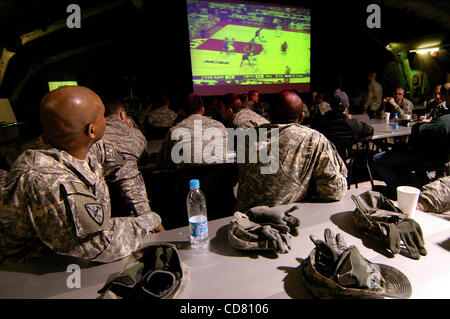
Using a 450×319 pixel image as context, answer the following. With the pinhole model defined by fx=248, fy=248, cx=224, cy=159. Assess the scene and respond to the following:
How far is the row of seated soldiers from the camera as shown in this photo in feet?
2.88

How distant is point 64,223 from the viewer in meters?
0.87

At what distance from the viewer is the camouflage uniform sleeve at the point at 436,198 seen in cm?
147

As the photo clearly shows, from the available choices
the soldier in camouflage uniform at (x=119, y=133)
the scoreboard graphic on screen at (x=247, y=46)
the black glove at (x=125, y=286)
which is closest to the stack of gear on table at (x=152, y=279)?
the black glove at (x=125, y=286)

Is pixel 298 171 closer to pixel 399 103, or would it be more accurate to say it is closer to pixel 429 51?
pixel 399 103

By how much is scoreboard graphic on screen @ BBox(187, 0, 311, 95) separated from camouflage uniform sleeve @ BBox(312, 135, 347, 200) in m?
4.90

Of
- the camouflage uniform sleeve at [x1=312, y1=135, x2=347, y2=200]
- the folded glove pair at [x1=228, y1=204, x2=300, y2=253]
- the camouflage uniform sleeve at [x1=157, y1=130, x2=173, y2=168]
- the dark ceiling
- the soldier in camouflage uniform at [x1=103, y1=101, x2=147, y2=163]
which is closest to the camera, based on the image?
the folded glove pair at [x1=228, y1=204, x2=300, y2=253]

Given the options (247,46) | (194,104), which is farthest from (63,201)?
(247,46)

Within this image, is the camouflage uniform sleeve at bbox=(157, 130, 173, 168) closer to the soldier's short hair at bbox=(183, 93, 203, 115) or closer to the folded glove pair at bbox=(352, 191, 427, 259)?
the soldier's short hair at bbox=(183, 93, 203, 115)

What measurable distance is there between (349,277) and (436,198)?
1125 mm

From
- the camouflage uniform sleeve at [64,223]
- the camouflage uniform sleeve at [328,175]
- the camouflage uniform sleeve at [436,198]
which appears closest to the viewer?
the camouflage uniform sleeve at [64,223]

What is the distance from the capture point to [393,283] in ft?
2.61

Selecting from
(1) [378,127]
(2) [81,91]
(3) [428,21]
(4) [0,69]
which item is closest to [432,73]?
(3) [428,21]

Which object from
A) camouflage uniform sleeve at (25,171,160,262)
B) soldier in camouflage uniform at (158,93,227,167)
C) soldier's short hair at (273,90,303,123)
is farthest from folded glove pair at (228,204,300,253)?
soldier in camouflage uniform at (158,93,227,167)

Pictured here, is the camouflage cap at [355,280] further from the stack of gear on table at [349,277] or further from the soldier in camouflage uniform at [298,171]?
the soldier in camouflage uniform at [298,171]
